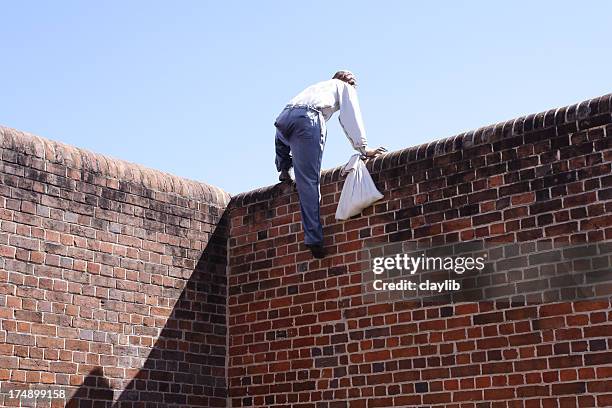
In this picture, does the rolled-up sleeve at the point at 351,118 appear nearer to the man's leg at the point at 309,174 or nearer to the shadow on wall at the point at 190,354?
the man's leg at the point at 309,174

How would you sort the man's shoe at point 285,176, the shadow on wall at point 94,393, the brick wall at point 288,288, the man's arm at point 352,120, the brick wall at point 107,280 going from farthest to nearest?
the man's shoe at point 285,176 < the man's arm at point 352,120 < the shadow on wall at point 94,393 < the brick wall at point 107,280 < the brick wall at point 288,288

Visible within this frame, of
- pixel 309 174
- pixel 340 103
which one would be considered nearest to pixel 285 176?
pixel 309 174

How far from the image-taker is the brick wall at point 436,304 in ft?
20.6

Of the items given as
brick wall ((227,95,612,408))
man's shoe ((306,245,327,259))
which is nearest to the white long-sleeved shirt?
brick wall ((227,95,612,408))


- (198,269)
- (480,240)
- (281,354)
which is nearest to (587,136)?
(480,240)

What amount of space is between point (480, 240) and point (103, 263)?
295 cm

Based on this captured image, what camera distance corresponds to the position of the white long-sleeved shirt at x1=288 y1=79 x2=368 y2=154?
25.5 ft

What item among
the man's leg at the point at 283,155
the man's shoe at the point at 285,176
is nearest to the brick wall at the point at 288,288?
the man's shoe at the point at 285,176

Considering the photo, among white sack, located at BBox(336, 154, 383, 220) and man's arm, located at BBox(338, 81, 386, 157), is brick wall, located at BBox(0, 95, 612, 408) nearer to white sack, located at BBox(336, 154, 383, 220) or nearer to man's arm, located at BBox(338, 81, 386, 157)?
white sack, located at BBox(336, 154, 383, 220)

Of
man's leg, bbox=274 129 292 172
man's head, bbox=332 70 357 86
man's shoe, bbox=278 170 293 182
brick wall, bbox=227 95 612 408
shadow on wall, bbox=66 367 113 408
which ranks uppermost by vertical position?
man's head, bbox=332 70 357 86

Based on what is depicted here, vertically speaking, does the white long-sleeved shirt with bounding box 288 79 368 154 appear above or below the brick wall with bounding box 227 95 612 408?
above

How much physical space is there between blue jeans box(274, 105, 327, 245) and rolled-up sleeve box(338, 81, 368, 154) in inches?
7.9

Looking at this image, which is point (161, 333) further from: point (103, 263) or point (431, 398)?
point (431, 398)
